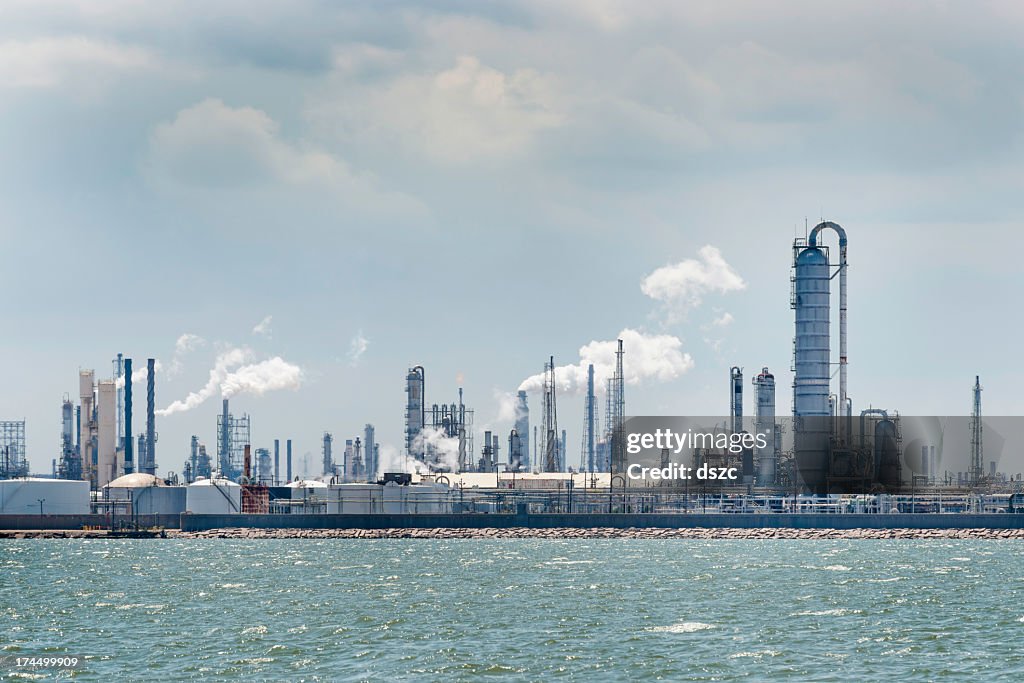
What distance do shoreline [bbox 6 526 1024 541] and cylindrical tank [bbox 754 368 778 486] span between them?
764 inches

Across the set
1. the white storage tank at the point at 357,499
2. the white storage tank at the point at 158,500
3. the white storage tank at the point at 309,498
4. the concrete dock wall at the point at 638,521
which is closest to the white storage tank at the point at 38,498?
the white storage tank at the point at 158,500

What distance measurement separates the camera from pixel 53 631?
56.1 metres

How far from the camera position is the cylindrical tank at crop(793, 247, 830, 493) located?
485 ft

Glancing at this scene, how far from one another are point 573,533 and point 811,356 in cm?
2953

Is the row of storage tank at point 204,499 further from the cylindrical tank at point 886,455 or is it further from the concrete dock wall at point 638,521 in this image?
the cylindrical tank at point 886,455

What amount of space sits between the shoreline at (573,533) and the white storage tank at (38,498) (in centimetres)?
719

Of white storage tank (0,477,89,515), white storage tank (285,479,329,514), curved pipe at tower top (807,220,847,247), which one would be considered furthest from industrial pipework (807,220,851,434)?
white storage tank (0,477,89,515)

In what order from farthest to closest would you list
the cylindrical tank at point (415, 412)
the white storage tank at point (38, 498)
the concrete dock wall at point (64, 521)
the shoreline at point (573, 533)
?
the cylindrical tank at point (415, 412)
the white storage tank at point (38, 498)
the concrete dock wall at point (64, 521)
the shoreline at point (573, 533)

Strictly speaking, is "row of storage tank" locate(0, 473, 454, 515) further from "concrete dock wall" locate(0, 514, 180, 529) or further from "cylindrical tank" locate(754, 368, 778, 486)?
"cylindrical tank" locate(754, 368, 778, 486)

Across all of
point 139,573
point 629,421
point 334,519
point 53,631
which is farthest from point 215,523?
point 53,631

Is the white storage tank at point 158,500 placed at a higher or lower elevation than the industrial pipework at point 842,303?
lower

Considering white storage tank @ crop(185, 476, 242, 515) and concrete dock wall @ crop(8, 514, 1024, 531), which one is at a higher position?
white storage tank @ crop(185, 476, 242, 515)

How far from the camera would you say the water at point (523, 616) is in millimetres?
46062

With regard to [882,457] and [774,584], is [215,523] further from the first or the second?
[774,584]
